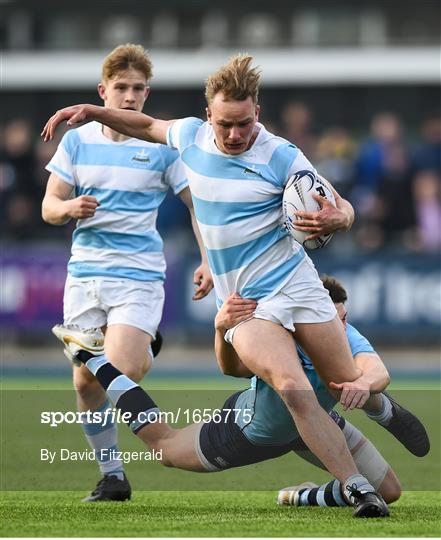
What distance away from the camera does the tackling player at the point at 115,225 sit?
26.9 ft

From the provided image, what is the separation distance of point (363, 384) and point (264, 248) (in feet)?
2.84

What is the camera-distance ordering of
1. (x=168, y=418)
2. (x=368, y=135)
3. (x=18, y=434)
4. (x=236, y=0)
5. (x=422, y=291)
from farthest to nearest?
(x=236, y=0), (x=368, y=135), (x=422, y=291), (x=18, y=434), (x=168, y=418)

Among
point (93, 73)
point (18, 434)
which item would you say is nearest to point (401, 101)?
point (93, 73)

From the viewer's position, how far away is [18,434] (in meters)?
10.5

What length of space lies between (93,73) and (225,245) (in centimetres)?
1751

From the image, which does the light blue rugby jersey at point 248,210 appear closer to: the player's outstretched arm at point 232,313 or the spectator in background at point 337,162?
the player's outstretched arm at point 232,313

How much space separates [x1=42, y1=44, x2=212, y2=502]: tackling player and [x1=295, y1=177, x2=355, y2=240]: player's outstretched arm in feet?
4.85

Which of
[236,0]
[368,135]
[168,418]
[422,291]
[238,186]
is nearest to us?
[238,186]

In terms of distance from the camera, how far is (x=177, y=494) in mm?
8234

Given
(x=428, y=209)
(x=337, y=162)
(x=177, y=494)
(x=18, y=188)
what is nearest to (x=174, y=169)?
(x=177, y=494)

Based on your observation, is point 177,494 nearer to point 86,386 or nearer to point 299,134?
point 86,386

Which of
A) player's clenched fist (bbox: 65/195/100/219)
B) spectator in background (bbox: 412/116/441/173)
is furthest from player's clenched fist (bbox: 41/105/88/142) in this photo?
spectator in background (bbox: 412/116/441/173)

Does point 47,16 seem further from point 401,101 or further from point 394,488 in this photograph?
point 394,488

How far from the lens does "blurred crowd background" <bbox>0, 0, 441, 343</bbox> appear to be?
17.4 meters
